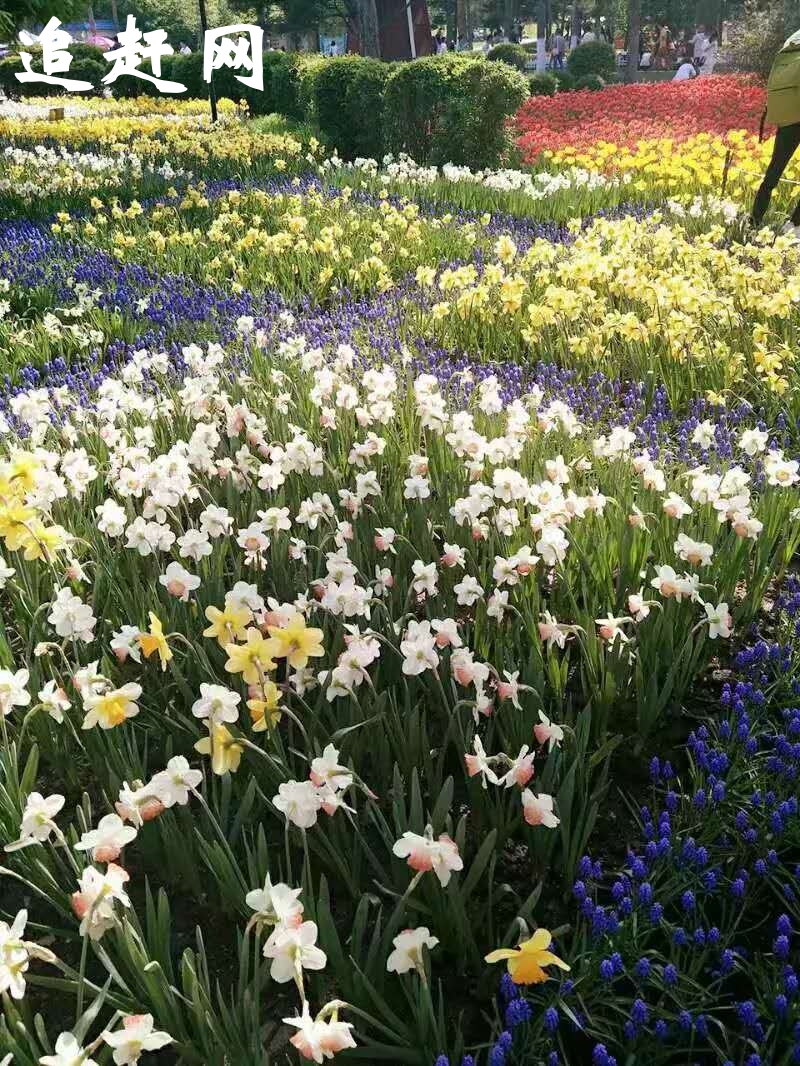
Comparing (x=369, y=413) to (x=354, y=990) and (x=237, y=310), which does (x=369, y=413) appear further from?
(x=237, y=310)

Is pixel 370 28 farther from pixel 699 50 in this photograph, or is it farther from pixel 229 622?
pixel 699 50

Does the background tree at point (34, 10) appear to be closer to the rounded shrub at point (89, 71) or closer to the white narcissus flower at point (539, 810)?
the white narcissus flower at point (539, 810)

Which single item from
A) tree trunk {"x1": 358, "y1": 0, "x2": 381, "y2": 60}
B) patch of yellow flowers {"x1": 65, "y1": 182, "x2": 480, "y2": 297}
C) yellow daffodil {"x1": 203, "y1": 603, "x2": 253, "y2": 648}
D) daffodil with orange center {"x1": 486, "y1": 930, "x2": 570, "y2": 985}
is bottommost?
daffodil with orange center {"x1": 486, "y1": 930, "x2": 570, "y2": 985}

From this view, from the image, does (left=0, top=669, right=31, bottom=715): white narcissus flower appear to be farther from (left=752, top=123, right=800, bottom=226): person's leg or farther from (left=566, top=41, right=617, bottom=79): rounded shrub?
(left=566, top=41, right=617, bottom=79): rounded shrub

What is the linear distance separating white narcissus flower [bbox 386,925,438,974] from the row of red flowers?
12119 millimetres

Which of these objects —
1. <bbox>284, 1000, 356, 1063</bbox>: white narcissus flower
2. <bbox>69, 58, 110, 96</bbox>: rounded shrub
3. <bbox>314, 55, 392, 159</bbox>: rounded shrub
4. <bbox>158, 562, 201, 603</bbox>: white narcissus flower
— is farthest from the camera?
<bbox>69, 58, 110, 96</bbox>: rounded shrub

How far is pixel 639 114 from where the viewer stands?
1491 cm

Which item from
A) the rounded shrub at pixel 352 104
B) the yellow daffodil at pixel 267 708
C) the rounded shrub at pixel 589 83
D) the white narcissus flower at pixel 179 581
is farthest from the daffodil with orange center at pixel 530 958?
the rounded shrub at pixel 589 83

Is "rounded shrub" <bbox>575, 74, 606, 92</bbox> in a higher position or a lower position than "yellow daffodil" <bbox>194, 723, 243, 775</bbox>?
higher

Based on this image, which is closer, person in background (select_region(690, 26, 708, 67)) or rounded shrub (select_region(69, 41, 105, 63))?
rounded shrub (select_region(69, 41, 105, 63))

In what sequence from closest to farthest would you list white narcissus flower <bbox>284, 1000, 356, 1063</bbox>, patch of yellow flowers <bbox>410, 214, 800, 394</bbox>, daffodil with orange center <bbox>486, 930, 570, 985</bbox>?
1. white narcissus flower <bbox>284, 1000, 356, 1063</bbox>
2. daffodil with orange center <bbox>486, 930, 570, 985</bbox>
3. patch of yellow flowers <bbox>410, 214, 800, 394</bbox>

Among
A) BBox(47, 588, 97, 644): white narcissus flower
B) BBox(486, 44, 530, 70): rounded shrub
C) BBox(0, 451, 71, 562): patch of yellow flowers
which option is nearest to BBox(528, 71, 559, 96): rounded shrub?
BBox(486, 44, 530, 70): rounded shrub

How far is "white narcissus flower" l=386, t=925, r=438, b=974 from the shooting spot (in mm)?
1318

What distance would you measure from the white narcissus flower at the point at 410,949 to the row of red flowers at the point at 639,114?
12.1 meters
